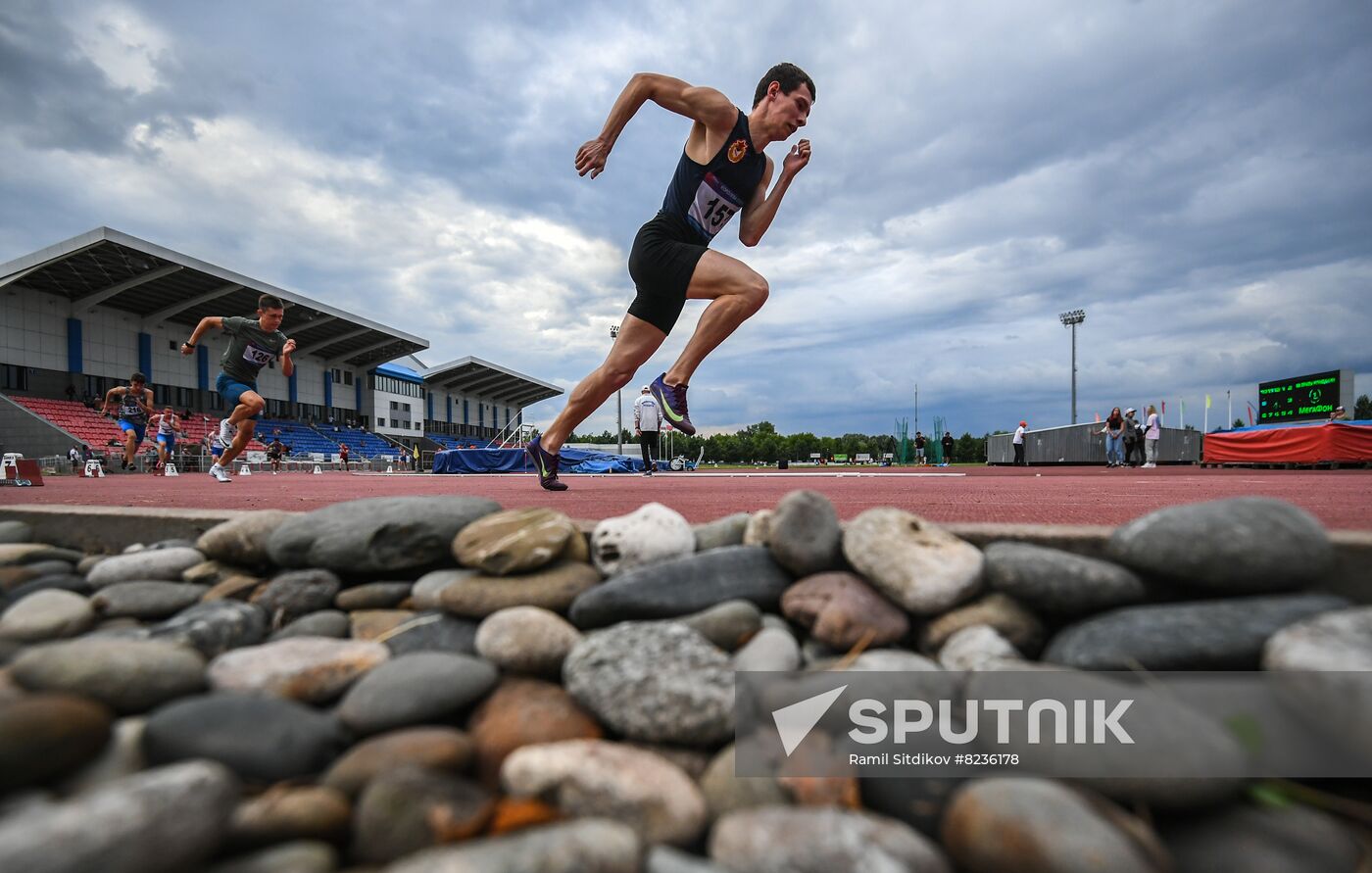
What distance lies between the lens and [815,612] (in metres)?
1.66

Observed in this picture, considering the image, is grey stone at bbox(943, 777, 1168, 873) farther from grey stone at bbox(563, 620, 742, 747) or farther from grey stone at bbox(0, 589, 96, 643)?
grey stone at bbox(0, 589, 96, 643)

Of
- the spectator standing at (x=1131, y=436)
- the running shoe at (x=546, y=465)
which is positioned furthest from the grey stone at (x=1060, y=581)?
the spectator standing at (x=1131, y=436)

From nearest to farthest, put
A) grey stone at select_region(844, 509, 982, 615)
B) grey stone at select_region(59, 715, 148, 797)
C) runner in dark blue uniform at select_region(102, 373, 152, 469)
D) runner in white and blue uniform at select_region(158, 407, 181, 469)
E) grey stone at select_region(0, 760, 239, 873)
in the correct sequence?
1. grey stone at select_region(0, 760, 239, 873)
2. grey stone at select_region(59, 715, 148, 797)
3. grey stone at select_region(844, 509, 982, 615)
4. runner in dark blue uniform at select_region(102, 373, 152, 469)
5. runner in white and blue uniform at select_region(158, 407, 181, 469)

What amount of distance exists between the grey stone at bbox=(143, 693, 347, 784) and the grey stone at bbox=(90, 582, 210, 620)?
0.82 metres

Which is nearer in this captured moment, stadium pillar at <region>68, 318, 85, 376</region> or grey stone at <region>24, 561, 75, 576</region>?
grey stone at <region>24, 561, 75, 576</region>

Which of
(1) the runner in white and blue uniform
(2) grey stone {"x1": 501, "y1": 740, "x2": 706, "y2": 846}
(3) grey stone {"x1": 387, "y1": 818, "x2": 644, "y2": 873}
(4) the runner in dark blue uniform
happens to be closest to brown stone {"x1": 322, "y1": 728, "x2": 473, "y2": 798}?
(2) grey stone {"x1": 501, "y1": 740, "x2": 706, "y2": 846}

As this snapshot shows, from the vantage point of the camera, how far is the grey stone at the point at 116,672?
1.33 meters

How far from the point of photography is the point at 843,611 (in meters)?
1.62

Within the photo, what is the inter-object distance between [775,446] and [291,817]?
343 ft

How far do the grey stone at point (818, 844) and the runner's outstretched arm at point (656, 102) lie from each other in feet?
10.2

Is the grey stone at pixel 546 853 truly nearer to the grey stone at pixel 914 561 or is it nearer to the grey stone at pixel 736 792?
the grey stone at pixel 736 792

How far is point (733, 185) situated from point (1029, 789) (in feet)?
10.6

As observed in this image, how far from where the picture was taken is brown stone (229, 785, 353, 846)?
106cm

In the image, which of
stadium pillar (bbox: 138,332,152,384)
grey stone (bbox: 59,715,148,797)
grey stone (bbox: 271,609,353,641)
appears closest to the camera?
grey stone (bbox: 59,715,148,797)
